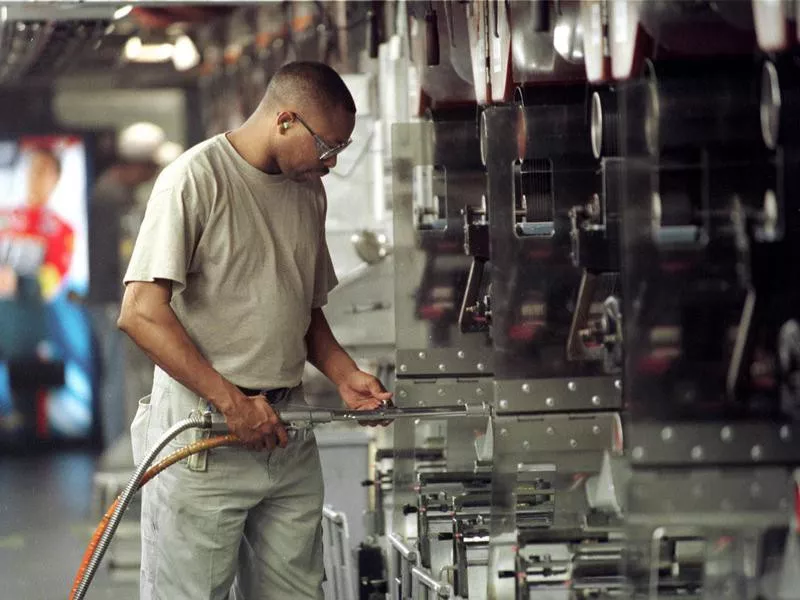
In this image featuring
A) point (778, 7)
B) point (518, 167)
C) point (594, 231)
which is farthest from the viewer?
point (518, 167)

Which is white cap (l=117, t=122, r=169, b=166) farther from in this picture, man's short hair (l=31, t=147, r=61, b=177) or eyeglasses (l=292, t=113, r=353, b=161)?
eyeglasses (l=292, t=113, r=353, b=161)

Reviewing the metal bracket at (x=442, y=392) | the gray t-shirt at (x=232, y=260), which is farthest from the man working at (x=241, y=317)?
the metal bracket at (x=442, y=392)

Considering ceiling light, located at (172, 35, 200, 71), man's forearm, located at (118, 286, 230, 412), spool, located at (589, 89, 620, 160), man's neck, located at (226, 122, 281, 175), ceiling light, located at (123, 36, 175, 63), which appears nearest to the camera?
spool, located at (589, 89, 620, 160)

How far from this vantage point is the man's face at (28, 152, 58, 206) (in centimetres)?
1220

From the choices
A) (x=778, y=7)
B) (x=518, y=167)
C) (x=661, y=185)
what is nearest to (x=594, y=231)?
(x=518, y=167)

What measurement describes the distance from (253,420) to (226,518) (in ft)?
1.06

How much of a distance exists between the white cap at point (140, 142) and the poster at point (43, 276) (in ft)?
1.08

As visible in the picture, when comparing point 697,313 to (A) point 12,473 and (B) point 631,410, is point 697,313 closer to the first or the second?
(B) point 631,410

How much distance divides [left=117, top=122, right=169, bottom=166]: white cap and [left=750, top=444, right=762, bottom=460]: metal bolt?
34.5 feet

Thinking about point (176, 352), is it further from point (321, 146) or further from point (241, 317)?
point (321, 146)

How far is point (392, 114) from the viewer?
6176 millimetres

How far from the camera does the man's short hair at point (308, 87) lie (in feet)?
12.0

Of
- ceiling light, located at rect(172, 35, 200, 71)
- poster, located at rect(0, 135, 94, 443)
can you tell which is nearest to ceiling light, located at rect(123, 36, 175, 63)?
ceiling light, located at rect(172, 35, 200, 71)

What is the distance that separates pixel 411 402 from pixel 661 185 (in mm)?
2410
